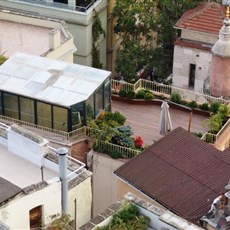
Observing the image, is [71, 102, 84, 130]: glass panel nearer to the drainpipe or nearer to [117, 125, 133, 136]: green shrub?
[117, 125, 133, 136]: green shrub

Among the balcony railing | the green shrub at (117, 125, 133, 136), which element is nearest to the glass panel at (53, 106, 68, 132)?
the green shrub at (117, 125, 133, 136)

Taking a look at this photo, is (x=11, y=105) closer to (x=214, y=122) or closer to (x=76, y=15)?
(x=214, y=122)

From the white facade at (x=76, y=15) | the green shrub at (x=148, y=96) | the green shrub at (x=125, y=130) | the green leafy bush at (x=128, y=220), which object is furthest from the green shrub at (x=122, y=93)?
the green leafy bush at (x=128, y=220)

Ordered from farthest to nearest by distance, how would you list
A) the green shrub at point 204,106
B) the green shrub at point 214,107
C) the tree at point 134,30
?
the tree at point 134,30, the green shrub at point 204,106, the green shrub at point 214,107

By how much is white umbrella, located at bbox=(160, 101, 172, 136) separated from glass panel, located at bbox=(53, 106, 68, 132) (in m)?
5.00

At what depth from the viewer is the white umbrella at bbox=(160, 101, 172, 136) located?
3717 centimetres

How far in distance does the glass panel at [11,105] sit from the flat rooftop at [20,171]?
5.21 metres

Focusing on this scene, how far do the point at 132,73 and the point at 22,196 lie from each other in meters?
24.7

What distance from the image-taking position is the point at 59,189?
28.2 metres

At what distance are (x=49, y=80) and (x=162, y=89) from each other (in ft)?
30.2

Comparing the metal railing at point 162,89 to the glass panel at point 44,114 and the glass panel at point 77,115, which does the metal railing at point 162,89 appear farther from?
the glass panel at point 44,114

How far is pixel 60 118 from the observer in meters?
36.0

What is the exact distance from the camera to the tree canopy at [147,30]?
165 feet

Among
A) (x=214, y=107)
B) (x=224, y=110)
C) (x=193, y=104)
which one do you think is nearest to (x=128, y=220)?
(x=224, y=110)
